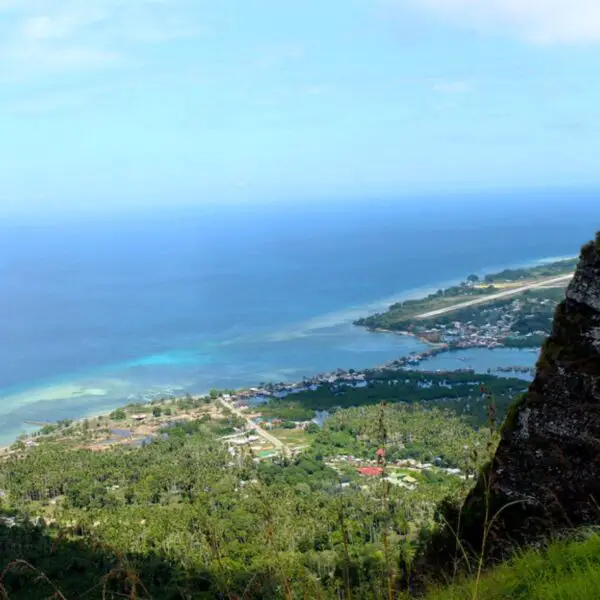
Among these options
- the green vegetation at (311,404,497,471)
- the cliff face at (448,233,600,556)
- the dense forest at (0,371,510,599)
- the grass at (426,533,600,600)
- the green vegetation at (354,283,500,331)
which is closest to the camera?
the grass at (426,533,600,600)

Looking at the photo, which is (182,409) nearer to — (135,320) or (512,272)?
(135,320)

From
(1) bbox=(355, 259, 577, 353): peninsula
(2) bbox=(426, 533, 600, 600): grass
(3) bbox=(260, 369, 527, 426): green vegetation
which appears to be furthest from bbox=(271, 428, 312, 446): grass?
(2) bbox=(426, 533, 600, 600): grass

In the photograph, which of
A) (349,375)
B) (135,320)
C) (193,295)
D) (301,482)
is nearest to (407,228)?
(193,295)

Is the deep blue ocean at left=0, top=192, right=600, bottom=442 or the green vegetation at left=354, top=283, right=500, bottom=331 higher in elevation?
the deep blue ocean at left=0, top=192, right=600, bottom=442

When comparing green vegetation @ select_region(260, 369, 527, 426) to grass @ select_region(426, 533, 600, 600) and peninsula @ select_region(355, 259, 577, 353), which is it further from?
grass @ select_region(426, 533, 600, 600)

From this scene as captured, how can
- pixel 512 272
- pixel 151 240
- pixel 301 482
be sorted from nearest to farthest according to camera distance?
1. pixel 301 482
2. pixel 512 272
3. pixel 151 240

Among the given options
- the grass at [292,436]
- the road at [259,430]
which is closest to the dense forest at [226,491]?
the grass at [292,436]

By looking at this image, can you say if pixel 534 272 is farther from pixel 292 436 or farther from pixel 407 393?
pixel 292 436
